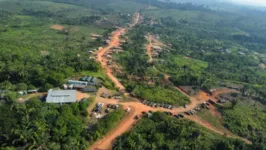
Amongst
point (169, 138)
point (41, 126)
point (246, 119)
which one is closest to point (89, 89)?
point (41, 126)

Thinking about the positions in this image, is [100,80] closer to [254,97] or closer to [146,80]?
[146,80]

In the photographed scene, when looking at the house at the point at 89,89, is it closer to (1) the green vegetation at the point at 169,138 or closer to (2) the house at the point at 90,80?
(2) the house at the point at 90,80

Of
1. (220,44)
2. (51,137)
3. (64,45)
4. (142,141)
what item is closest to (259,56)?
(220,44)

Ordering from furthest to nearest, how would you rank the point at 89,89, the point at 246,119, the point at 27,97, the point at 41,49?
the point at 41,49 < the point at 89,89 < the point at 246,119 < the point at 27,97

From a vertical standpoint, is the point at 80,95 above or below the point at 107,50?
below

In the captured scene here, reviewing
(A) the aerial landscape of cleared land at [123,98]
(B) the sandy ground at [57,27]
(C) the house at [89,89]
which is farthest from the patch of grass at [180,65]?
(B) the sandy ground at [57,27]

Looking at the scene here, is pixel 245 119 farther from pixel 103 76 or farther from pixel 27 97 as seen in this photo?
pixel 27 97
